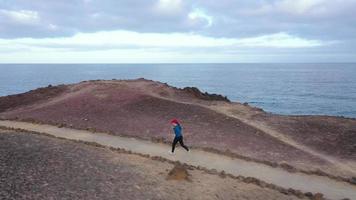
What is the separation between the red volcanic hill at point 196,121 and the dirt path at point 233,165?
43.9 inches

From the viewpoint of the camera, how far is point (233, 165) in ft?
80.7

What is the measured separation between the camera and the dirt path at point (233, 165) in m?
21.8

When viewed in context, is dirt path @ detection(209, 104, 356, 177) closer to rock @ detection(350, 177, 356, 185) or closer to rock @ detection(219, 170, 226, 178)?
rock @ detection(350, 177, 356, 185)

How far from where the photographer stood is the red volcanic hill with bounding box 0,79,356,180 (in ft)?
90.5

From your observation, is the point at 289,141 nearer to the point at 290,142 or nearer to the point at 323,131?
the point at 290,142

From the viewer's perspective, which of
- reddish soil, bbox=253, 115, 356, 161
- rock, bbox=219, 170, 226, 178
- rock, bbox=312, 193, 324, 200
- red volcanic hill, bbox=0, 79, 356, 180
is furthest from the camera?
reddish soil, bbox=253, 115, 356, 161

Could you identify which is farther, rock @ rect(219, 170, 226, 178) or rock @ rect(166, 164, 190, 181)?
rock @ rect(219, 170, 226, 178)

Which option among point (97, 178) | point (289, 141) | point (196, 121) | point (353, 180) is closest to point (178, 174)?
point (97, 178)

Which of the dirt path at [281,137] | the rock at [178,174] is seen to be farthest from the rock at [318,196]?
the dirt path at [281,137]

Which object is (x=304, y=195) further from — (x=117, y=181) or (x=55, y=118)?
(x=55, y=118)

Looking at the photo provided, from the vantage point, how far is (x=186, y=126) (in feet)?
106

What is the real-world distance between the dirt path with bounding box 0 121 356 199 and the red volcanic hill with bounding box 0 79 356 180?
1114 mm

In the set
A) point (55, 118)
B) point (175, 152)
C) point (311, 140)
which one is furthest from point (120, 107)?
point (311, 140)

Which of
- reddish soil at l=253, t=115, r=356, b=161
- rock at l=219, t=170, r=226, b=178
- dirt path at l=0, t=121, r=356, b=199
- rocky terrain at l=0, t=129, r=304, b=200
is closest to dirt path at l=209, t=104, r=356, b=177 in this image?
reddish soil at l=253, t=115, r=356, b=161
